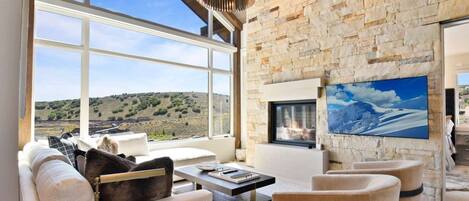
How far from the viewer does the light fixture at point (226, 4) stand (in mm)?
2831

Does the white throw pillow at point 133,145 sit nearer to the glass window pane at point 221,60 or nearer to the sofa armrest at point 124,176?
the glass window pane at point 221,60

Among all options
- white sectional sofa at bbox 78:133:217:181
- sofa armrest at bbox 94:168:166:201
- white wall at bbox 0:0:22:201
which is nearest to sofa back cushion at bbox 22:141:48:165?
sofa armrest at bbox 94:168:166:201

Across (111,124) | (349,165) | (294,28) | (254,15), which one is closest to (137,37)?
(111,124)

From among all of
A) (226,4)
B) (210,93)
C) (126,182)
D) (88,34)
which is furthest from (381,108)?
(88,34)

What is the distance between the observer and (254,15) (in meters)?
5.54

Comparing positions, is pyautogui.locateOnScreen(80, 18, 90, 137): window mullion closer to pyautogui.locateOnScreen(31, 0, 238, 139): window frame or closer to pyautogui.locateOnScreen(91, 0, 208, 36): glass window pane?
pyautogui.locateOnScreen(31, 0, 238, 139): window frame

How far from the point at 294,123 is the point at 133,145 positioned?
2.74 m

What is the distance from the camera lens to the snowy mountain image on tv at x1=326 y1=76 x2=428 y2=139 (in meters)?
3.29

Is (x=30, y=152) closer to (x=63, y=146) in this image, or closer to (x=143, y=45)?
(x=63, y=146)

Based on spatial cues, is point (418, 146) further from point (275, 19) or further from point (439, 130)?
point (275, 19)

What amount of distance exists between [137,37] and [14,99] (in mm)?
4850

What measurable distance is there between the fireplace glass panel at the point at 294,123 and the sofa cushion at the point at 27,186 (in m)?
3.77

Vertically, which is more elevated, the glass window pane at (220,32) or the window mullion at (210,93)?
the glass window pane at (220,32)

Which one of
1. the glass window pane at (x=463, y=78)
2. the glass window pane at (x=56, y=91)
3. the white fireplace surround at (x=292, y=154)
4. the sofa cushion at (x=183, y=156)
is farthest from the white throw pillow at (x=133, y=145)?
the glass window pane at (x=463, y=78)
